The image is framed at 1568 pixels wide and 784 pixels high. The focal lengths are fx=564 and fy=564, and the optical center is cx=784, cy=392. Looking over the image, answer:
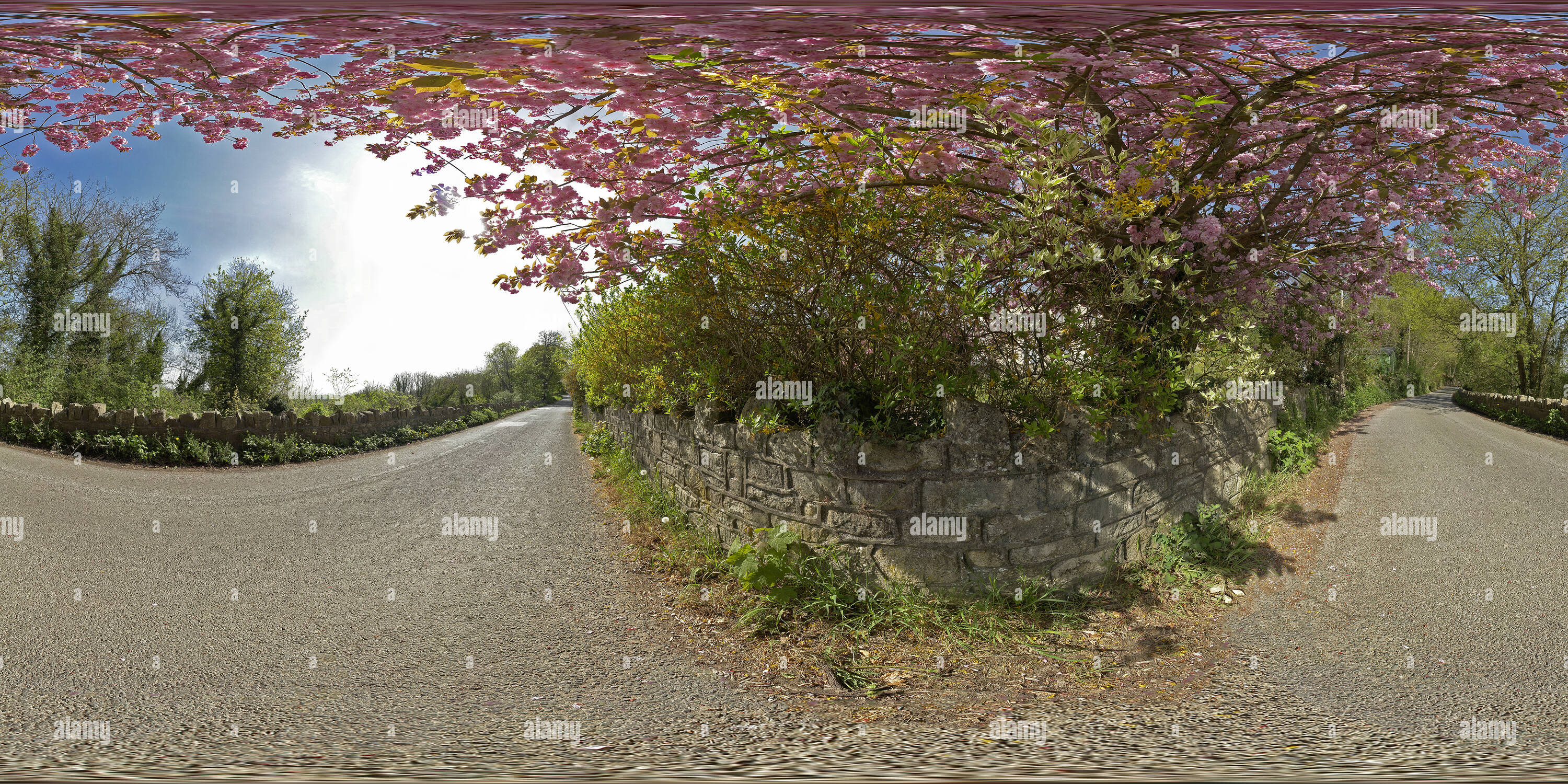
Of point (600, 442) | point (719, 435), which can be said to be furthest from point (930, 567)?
point (600, 442)

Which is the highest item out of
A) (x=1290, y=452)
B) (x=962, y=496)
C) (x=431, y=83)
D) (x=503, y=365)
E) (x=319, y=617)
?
(x=431, y=83)

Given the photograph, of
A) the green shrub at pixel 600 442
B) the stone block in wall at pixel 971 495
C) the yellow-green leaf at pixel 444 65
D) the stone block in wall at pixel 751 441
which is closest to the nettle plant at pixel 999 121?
the yellow-green leaf at pixel 444 65

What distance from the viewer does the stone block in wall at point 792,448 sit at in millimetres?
3727

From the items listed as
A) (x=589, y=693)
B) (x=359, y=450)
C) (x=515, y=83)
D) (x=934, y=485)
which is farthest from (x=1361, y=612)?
(x=359, y=450)

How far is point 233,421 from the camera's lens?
380cm

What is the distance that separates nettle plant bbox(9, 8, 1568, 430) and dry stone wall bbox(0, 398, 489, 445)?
1.32 m

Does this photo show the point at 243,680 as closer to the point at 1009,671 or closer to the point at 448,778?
the point at 448,778

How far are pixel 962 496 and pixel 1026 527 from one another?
49 centimetres

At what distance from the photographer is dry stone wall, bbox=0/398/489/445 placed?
3.53m

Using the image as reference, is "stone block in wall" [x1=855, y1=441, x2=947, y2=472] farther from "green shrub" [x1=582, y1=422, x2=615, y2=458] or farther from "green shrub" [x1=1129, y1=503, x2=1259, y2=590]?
"green shrub" [x1=582, y1=422, x2=615, y2=458]

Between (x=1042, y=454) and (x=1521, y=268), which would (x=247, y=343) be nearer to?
(x=1042, y=454)

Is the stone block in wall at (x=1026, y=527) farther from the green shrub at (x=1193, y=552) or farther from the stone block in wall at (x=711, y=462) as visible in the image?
the stone block in wall at (x=711, y=462)

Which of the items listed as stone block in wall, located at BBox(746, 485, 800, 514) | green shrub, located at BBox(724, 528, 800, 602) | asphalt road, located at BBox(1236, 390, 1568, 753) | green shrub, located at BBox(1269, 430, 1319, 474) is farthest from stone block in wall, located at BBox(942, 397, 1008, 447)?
green shrub, located at BBox(1269, 430, 1319, 474)

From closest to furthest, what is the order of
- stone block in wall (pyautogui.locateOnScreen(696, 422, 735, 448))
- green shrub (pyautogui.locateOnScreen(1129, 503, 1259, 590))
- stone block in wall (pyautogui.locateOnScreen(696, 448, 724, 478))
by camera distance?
green shrub (pyautogui.locateOnScreen(1129, 503, 1259, 590)), stone block in wall (pyautogui.locateOnScreen(696, 422, 735, 448)), stone block in wall (pyautogui.locateOnScreen(696, 448, 724, 478))
